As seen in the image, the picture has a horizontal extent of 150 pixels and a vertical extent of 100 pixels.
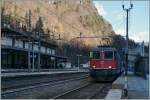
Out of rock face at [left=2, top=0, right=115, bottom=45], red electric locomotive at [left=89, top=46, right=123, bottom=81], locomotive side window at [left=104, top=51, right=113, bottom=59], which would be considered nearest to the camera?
red electric locomotive at [left=89, top=46, right=123, bottom=81]

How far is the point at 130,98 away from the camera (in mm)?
21797

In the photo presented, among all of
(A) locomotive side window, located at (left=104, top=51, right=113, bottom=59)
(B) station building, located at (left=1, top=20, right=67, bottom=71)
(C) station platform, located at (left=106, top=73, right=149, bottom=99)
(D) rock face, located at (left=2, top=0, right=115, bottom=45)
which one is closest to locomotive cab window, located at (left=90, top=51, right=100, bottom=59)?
(A) locomotive side window, located at (left=104, top=51, right=113, bottom=59)

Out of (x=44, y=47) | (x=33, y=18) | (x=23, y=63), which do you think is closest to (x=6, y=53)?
(x=23, y=63)

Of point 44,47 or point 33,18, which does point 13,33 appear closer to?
point 33,18

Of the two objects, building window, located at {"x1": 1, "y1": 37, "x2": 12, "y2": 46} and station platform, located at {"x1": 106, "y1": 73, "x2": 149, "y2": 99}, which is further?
building window, located at {"x1": 1, "y1": 37, "x2": 12, "y2": 46}

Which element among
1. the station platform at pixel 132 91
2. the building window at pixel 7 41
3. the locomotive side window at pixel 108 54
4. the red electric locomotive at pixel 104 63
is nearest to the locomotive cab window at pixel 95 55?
the red electric locomotive at pixel 104 63

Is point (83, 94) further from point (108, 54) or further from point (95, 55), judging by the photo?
point (95, 55)

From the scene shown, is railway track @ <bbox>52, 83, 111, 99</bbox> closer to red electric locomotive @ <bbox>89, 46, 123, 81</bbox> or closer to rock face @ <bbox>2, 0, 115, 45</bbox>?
red electric locomotive @ <bbox>89, 46, 123, 81</bbox>

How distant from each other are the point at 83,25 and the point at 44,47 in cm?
3174

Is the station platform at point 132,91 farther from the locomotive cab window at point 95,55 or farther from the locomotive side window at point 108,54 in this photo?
the locomotive cab window at point 95,55

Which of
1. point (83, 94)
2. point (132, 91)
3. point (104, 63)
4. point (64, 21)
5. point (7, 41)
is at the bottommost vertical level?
point (83, 94)

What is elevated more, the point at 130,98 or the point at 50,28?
the point at 50,28

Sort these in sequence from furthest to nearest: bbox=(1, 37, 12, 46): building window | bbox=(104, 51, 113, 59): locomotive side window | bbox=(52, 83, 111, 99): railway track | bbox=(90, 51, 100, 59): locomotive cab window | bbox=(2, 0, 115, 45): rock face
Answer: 1. bbox=(1, 37, 12, 46): building window
2. bbox=(2, 0, 115, 45): rock face
3. bbox=(90, 51, 100, 59): locomotive cab window
4. bbox=(104, 51, 113, 59): locomotive side window
5. bbox=(52, 83, 111, 99): railway track

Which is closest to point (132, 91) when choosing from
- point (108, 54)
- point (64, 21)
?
point (108, 54)
